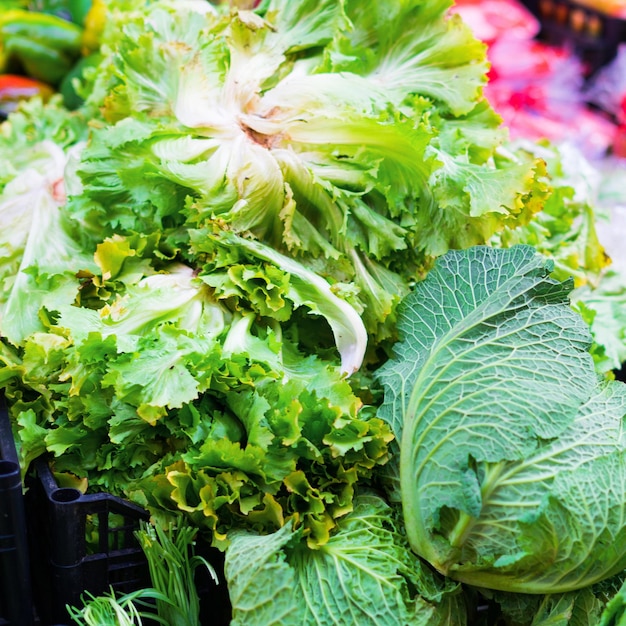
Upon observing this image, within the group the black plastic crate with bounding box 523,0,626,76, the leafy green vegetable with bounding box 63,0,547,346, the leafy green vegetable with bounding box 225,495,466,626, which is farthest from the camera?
the black plastic crate with bounding box 523,0,626,76

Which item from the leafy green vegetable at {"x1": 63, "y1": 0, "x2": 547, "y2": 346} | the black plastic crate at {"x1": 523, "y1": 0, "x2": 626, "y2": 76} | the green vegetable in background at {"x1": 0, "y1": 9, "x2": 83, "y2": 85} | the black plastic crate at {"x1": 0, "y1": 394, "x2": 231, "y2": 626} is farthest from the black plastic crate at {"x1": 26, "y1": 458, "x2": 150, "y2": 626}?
the black plastic crate at {"x1": 523, "y1": 0, "x2": 626, "y2": 76}

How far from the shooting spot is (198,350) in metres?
1.52

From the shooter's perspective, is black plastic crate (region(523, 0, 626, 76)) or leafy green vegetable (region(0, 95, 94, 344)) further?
black plastic crate (region(523, 0, 626, 76))

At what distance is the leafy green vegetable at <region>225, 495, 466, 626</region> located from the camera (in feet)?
4.43

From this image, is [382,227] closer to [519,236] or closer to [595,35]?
[519,236]

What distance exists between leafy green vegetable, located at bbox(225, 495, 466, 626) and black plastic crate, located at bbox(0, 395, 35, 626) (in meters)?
0.42

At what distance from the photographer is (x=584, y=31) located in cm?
502

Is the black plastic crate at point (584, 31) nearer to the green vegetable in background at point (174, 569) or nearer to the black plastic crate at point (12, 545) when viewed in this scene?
the green vegetable in background at point (174, 569)

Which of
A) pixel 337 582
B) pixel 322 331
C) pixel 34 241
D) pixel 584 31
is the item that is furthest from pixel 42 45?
pixel 584 31

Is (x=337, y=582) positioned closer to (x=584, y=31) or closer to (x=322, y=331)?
(x=322, y=331)

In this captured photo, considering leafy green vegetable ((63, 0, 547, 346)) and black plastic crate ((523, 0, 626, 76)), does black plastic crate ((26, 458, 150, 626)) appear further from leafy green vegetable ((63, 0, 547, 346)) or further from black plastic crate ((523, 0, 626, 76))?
black plastic crate ((523, 0, 626, 76))

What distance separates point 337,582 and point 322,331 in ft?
1.98

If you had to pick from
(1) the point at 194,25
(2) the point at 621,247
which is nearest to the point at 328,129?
(1) the point at 194,25

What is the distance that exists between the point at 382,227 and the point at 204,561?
2.87 ft
